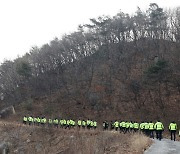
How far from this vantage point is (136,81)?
63.3m

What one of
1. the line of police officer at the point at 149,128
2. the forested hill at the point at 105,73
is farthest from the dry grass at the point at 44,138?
the forested hill at the point at 105,73

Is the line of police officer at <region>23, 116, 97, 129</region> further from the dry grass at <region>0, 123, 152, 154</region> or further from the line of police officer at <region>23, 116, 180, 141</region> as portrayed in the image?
the dry grass at <region>0, 123, 152, 154</region>

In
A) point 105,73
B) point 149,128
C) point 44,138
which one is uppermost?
point 105,73

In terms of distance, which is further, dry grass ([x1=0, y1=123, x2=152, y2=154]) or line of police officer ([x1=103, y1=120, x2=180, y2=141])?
dry grass ([x1=0, y1=123, x2=152, y2=154])

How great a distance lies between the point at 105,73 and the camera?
69750 millimetres

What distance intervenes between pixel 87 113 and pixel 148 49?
19.4m

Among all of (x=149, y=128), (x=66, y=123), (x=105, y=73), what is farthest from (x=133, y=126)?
(x=105, y=73)

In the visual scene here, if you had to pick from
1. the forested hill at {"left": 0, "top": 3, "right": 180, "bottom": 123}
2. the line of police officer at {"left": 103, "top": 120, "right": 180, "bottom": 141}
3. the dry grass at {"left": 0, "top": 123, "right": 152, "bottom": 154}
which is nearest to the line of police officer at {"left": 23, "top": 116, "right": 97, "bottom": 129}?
the dry grass at {"left": 0, "top": 123, "right": 152, "bottom": 154}

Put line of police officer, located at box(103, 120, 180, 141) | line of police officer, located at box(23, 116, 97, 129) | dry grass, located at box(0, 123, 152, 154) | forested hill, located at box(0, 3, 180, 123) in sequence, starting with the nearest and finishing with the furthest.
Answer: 1. line of police officer, located at box(103, 120, 180, 141)
2. dry grass, located at box(0, 123, 152, 154)
3. line of police officer, located at box(23, 116, 97, 129)
4. forested hill, located at box(0, 3, 180, 123)

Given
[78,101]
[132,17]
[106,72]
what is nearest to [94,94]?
[78,101]

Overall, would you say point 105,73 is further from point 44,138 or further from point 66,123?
point 44,138

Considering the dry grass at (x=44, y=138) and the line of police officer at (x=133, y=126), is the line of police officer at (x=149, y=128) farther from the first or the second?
the dry grass at (x=44, y=138)

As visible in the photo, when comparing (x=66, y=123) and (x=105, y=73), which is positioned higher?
(x=105, y=73)

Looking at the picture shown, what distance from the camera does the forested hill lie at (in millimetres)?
59312
